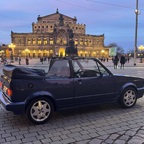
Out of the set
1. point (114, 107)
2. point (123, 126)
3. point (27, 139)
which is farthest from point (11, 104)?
point (114, 107)

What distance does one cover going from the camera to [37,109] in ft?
19.1

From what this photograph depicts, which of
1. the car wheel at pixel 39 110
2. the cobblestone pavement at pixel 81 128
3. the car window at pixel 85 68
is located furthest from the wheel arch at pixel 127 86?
the car wheel at pixel 39 110

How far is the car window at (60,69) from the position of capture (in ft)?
21.3

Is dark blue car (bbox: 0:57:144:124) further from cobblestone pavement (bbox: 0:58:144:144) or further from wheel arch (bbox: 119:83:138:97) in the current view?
cobblestone pavement (bbox: 0:58:144:144)

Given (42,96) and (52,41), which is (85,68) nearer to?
(42,96)

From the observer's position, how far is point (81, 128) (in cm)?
548

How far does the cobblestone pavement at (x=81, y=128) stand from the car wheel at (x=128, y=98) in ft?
0.66

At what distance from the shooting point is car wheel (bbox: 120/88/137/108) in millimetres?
7164

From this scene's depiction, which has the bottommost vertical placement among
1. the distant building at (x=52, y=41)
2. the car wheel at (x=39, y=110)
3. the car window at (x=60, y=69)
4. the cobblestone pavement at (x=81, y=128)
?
the cobblestone pavement at (x=81, y=128)

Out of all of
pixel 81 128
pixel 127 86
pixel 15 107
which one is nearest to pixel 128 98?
pixel 127 86

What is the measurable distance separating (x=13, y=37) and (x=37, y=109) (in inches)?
5318

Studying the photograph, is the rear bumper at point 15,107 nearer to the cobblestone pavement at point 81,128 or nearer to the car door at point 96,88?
the cobblestone pavement at point 81,128

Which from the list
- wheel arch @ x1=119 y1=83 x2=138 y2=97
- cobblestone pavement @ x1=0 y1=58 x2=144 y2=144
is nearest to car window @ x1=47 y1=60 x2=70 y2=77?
cobblestone pavement @ x1=0 y1=58 x2=144 y2=144

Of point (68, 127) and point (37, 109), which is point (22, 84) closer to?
point (37, 109)
